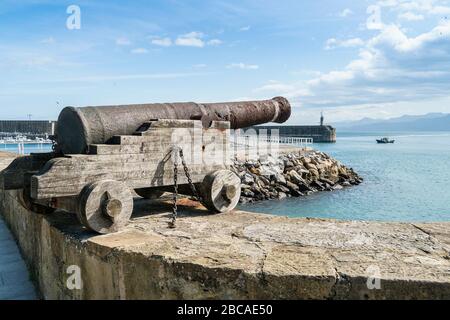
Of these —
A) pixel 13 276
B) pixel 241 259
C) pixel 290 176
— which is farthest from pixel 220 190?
pixel 290 176

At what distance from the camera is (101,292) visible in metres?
3.22

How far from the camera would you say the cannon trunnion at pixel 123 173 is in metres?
3.49

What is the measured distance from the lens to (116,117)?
4.13 metres

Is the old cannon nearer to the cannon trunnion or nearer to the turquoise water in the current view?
the cannon trunnion

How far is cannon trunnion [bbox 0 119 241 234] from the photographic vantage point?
349 cm

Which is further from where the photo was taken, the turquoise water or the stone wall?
the turquoise water

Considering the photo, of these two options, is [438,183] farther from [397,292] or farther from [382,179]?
[397,292]

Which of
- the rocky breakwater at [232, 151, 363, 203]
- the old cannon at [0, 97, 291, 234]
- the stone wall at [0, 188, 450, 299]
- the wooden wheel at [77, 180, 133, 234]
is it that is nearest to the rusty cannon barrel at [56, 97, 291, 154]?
the old cannon at [0, 97, 291, 234]

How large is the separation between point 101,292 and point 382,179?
88.6 ft

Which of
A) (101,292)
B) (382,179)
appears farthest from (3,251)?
(382,179)

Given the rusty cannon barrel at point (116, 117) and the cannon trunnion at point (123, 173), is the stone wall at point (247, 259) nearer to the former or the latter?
the cannon trunnion at point (123, 173)

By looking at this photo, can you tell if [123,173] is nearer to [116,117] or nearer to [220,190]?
[116,117]

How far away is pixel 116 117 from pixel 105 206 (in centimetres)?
98

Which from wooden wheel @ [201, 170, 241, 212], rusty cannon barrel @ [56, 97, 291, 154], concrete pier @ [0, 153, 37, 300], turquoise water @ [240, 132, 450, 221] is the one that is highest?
rusty cannon barrel @ [56, 97, 291, 154]
